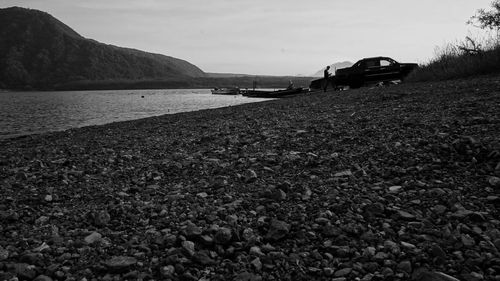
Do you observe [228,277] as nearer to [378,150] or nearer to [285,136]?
[378,150]

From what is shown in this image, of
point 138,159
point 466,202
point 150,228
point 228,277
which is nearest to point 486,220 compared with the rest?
point 466,202

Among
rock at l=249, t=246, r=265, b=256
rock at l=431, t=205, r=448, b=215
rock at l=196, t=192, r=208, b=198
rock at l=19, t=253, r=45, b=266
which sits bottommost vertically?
rock at l=19, t=253, r=45, b=266

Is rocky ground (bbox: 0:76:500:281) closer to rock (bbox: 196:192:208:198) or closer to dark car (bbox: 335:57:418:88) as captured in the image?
rock (bbox: 196:192:208:198)

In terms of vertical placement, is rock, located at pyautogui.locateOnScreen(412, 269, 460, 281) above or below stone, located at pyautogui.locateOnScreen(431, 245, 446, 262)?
below

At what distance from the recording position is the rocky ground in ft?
10.5

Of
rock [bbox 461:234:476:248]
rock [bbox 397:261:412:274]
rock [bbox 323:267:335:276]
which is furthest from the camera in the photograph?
rock [bbox 461:234:476:248]

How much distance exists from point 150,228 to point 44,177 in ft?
14.4

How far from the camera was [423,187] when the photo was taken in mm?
4637

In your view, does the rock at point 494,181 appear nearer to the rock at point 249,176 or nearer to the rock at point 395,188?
the rock at point 395,188

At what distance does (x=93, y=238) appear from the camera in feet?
13.3

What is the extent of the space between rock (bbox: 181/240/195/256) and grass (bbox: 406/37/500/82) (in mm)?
19862

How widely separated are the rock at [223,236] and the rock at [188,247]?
27 centimetres

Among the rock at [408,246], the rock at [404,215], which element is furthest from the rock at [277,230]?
the rock at [404,215]

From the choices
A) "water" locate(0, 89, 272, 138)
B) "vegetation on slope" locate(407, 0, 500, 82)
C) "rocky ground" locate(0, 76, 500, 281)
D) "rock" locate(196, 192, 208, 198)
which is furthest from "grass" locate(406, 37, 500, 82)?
"water" locate(0, 89, 272, 138)
